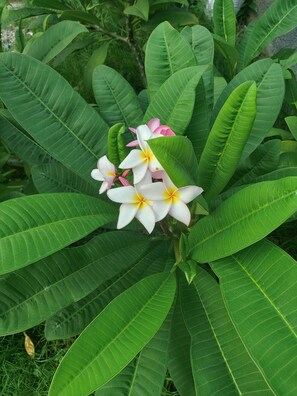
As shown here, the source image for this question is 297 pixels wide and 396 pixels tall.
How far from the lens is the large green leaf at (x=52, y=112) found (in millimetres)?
1270

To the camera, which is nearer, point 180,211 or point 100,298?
point 180,211

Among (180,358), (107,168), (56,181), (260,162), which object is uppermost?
(107,168)

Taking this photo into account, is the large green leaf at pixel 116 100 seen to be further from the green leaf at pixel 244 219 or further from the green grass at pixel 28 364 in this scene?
the green grass at pixel 28 364

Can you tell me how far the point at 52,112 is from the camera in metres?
1.30

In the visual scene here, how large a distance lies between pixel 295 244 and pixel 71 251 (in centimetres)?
98

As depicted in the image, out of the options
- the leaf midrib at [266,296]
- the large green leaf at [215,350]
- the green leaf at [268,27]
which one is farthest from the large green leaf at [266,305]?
the green leaf at [268,27]

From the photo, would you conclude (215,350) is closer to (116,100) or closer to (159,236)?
(159,236)

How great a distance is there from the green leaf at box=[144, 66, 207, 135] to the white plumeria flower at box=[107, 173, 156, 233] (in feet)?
0.77

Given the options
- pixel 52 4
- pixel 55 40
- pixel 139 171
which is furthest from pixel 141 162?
pixel 52 4

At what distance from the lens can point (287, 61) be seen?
6.05ft

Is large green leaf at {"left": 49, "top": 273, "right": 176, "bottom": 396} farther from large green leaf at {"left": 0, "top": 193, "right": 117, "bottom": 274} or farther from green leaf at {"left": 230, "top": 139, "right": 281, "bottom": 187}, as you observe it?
green leaf at {"left": 230, "top": 139, "right": 281, "bottom": 187}

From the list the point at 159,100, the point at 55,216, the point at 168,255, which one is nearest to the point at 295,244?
the point at 168,255

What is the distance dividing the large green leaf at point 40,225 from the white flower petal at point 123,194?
10 cm

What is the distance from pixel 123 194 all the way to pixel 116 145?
0.38ft
